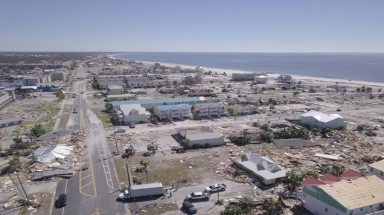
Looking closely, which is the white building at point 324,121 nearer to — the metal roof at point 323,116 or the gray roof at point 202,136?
the metal roof at point 323,116

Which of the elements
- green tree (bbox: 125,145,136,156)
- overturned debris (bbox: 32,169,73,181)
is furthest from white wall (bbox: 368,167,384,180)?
overturned debris (bbox: 32,169,73,181)

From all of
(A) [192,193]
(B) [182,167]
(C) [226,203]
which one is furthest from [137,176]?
(C) [226,203]

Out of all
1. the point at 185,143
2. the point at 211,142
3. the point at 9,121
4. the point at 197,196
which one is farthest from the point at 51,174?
the point at 9,121

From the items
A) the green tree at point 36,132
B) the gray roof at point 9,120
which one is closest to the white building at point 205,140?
the green tree at point 36,132

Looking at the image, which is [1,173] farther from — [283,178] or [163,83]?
[163,83]

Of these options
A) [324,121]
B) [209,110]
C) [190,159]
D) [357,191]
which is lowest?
[190,159]

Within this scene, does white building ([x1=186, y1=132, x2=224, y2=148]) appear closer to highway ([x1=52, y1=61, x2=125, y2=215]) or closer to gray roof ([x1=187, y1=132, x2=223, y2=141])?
gray roof ([x1=187, y1=132, x2=223, y2=141])

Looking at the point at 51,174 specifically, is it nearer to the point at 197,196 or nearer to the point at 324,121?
the point at 197,196
